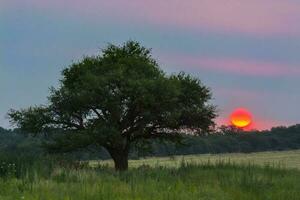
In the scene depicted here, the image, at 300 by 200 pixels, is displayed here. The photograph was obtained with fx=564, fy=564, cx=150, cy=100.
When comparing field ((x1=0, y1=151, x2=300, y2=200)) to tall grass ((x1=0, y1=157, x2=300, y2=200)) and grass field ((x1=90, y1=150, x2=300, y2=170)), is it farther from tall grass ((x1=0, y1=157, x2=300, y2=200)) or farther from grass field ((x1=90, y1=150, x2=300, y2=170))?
grass field ((x1=90, y1=150, x2=300, y2=170))

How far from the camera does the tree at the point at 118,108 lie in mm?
28688

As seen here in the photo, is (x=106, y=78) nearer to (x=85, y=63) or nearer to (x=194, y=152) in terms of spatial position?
(x=85, y=63)

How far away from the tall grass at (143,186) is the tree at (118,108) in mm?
7461

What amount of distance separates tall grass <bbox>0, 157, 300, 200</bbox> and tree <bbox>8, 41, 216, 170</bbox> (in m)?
7.46

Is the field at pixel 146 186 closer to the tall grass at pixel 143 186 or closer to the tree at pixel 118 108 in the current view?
the tall grass at pixel 143 186

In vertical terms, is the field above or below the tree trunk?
below

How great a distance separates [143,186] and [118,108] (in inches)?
513

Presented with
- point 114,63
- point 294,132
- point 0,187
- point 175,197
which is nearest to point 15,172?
point 0,187

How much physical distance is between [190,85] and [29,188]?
61.4ft

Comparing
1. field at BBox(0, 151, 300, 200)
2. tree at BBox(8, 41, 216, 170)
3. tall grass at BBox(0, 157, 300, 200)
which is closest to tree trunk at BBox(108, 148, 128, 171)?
tree at BBox(8, 41, 216, 170)

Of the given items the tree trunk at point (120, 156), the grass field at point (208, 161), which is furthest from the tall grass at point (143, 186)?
the tree trunk at point (120, 156)

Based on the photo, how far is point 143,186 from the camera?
1631cm

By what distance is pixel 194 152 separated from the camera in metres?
108

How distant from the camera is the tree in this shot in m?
28.7
